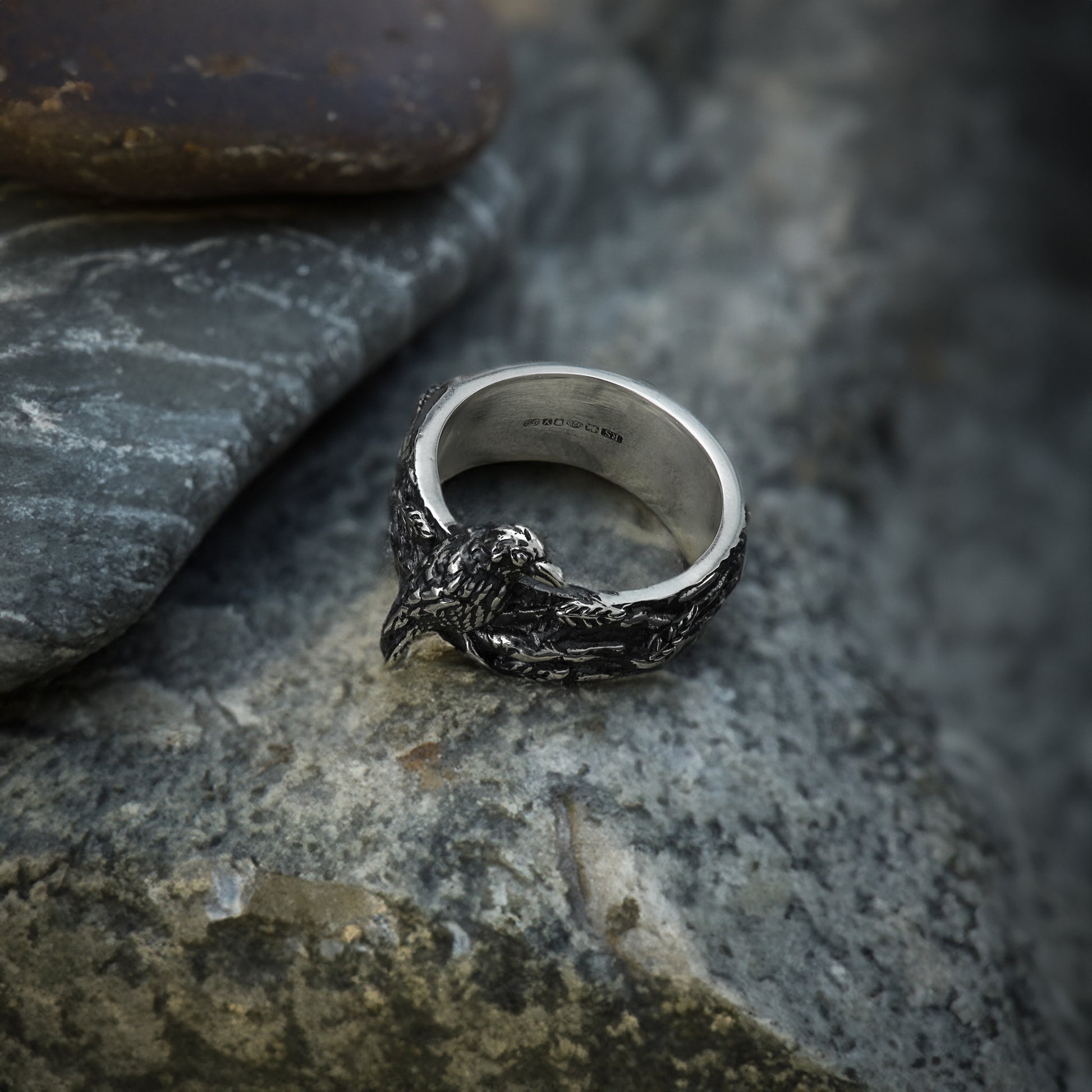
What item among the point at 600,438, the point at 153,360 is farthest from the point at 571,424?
the point at 153,360

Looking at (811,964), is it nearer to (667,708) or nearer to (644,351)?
(667,708)

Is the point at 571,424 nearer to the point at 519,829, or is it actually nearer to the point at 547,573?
the point at 547,573

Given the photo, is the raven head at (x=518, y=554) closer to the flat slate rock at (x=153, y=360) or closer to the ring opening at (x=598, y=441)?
the ring opening at (x=598, y=441)

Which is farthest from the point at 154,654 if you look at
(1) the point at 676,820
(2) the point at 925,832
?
(2) the point at 925,832

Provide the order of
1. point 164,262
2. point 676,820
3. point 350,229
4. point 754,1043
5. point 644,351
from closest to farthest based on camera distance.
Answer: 1. point 754,1043
2. point 676,820
3. point 164,262
4. point 350,229
5. point 644,351

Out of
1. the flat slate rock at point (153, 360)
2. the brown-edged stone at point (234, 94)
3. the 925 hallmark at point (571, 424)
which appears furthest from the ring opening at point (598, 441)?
the brown-edged stone at point (234, 94)

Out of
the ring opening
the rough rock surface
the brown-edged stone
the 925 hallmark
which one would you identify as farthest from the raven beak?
the brown-edged stone

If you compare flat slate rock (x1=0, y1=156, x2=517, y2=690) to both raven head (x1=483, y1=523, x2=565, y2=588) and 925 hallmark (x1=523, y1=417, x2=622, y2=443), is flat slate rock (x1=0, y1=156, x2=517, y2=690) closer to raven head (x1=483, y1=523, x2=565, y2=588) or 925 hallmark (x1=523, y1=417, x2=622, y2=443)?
925 hallmark (x1=523, y1=417, x2=622, y2=443)
